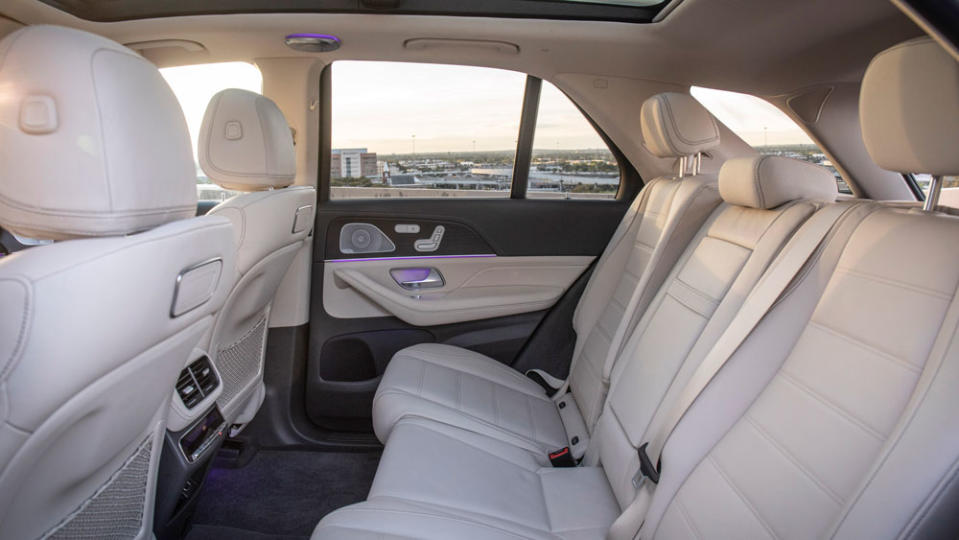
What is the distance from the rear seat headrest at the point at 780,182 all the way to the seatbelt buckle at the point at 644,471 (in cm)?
71

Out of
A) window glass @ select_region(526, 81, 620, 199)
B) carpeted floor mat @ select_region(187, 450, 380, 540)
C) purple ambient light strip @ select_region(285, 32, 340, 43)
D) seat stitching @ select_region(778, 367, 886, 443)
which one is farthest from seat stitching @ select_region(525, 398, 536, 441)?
purple ambient light strip @ select_region(285, 32, 340, 43)

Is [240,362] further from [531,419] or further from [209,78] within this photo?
[209,78]

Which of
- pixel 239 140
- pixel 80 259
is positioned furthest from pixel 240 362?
pixel 80 259

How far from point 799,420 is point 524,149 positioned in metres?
1.84

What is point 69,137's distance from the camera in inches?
33.9

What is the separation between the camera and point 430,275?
2613mm

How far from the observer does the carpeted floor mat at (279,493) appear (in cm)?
196

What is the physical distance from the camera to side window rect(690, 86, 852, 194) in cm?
240

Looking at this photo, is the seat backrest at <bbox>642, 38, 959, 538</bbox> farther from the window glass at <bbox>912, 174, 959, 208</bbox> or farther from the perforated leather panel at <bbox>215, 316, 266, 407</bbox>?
the perforated leather panel at <bbox>215, 316, 266, 407</bbox>

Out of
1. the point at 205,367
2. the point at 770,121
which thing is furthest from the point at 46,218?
the point at 770,121

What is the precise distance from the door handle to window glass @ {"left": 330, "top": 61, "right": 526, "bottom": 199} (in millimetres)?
Result: 352

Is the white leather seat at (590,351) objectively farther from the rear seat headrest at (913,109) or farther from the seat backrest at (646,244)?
the rear seat headrest at (913,109)

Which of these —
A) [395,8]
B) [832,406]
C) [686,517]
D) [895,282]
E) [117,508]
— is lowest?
[117,508]

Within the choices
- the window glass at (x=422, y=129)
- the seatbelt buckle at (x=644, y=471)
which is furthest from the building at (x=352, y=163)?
the seatbelt buckle at (x=644, y=471)
